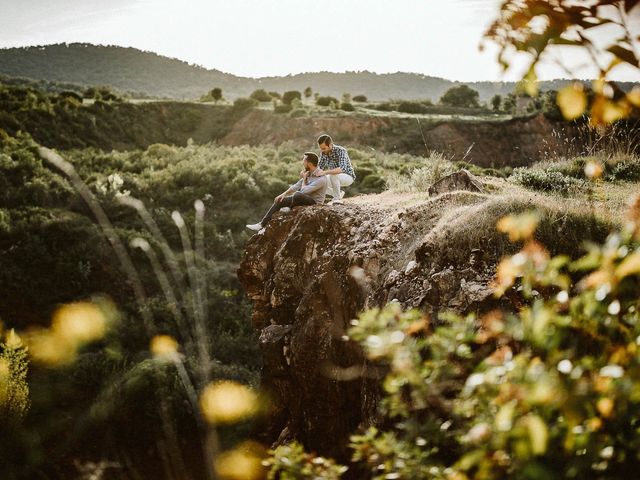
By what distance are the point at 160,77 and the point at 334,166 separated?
9827 cm

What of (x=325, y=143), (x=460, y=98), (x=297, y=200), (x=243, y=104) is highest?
(x=460, y=98)

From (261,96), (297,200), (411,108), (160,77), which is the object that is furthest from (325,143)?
(160,77)

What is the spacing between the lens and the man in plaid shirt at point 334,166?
9.86 m

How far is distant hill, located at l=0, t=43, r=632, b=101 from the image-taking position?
87812 millimetres

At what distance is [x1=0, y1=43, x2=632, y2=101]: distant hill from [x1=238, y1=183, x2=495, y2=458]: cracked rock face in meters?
74.7

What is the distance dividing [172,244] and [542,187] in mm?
12111

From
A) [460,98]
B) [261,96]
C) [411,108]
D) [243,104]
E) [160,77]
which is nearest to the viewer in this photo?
[243,104]

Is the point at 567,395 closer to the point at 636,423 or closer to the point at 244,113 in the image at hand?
the point at 636,423

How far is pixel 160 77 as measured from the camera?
9869 cm

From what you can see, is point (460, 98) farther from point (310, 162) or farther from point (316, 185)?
point (316, 185)

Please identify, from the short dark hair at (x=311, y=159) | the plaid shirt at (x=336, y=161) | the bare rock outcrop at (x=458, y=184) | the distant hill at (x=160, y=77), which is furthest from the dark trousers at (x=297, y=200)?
the distant hill at (x=160, y=77)

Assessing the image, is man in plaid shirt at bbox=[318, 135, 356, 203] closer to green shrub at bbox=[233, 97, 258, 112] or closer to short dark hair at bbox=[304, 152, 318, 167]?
short dark hair at bbox=[304, 152, 318, 167]

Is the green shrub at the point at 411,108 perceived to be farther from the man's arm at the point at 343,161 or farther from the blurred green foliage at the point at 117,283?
the man's arm at the point at 343,161

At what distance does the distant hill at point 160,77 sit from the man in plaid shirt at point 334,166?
7309 centimetres
